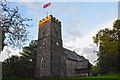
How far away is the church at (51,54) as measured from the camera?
2481 cm

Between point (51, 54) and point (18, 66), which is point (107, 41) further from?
point (18, 66)

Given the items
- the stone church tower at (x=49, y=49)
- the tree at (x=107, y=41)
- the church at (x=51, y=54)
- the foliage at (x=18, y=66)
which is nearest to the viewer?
the tree at (x=107, y=41)

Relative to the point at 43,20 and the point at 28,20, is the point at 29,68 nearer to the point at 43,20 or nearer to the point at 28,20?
the point at 43,20

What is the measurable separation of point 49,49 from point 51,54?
4.58ft

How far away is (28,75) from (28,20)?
3174cm

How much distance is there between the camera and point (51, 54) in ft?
82.3

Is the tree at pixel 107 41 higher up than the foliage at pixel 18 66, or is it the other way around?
the tree at pixel 107 41

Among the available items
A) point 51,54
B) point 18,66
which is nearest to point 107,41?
point 51,54

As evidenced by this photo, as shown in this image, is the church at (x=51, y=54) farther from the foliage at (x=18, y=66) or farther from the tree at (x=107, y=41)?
the foliage at (x=18, y=66)

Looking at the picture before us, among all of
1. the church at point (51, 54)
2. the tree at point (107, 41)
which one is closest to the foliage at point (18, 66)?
the church at point (51, 54)

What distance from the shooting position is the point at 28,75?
42.7 metres

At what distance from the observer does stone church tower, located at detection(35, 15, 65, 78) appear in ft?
80.9

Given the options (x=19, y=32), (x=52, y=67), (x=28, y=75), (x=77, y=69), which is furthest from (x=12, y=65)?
(x=19, y=32)

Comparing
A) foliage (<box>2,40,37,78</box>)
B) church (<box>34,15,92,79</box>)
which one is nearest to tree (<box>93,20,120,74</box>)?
church (<box>34,15,92,79</box>)
